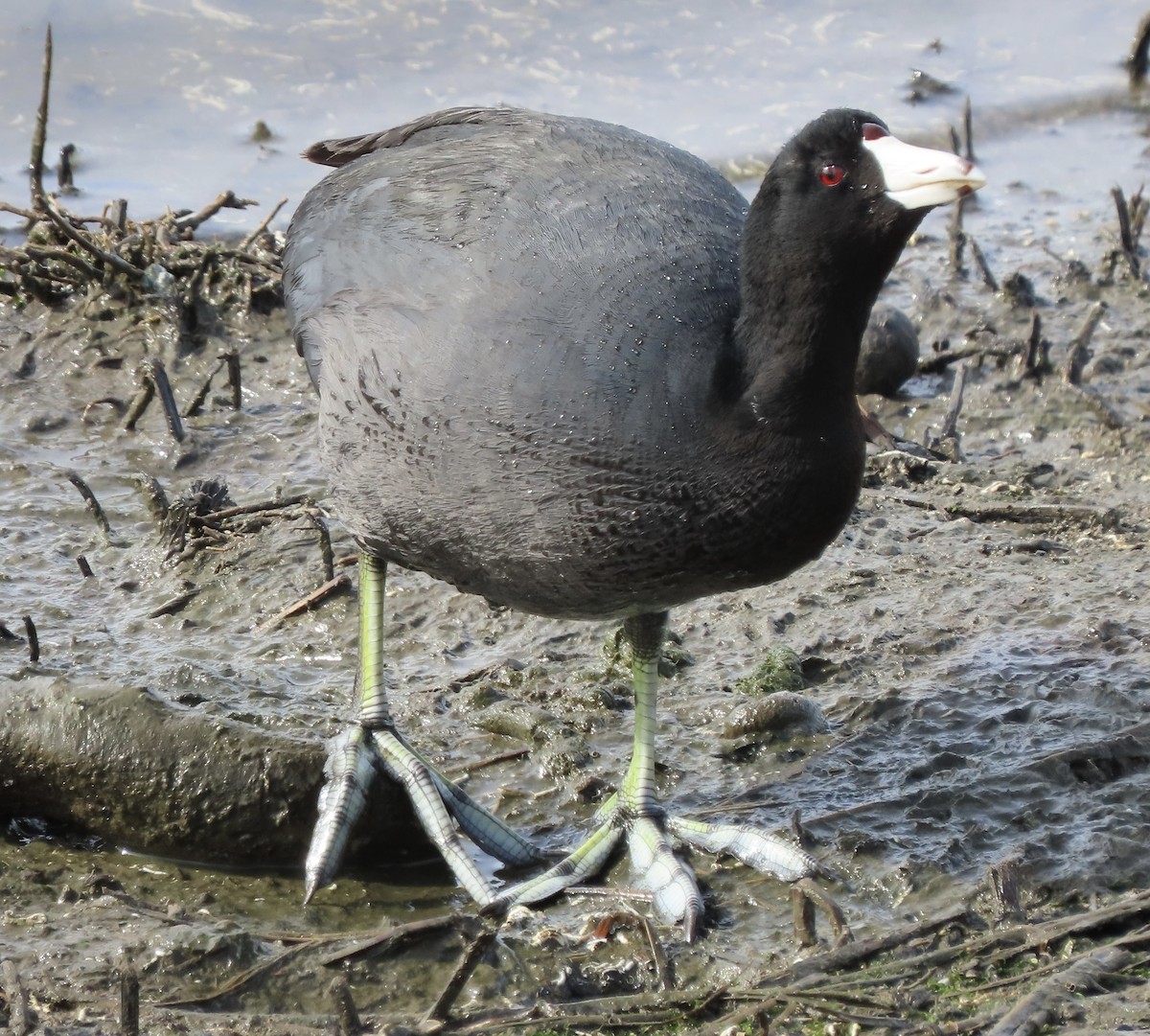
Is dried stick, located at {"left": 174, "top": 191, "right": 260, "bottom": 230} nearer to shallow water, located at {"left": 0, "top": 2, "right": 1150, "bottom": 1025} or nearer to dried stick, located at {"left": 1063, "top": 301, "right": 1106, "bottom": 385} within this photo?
shallow water, located at {"left": 0, "top": 2, "right": 1150, "bottom": 1025}

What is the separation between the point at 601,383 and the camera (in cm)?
328

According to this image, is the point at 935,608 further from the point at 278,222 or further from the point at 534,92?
the point at 534,92

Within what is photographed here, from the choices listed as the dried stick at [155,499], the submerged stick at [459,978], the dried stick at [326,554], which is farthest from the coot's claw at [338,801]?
the dried stick at [155,499]

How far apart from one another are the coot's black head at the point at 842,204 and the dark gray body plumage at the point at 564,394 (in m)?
0.20

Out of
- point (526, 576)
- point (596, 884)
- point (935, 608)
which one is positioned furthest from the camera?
point (935, 608)

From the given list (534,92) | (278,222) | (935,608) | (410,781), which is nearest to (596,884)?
(410,781)

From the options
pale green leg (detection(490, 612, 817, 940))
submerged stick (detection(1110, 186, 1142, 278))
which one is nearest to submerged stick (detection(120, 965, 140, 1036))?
pale green leg (detection(490, 612, 817, 940))

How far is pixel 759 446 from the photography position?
127 inches

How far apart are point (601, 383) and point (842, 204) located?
592 millimetres

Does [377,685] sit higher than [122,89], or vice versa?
[122,89]

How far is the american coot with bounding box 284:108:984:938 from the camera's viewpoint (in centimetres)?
323

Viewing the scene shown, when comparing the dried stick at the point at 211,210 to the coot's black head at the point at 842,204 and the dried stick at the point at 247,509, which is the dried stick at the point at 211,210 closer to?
the dried stick at the point at 247,509

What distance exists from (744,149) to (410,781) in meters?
6.24

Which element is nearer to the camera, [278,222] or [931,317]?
[931,317]
